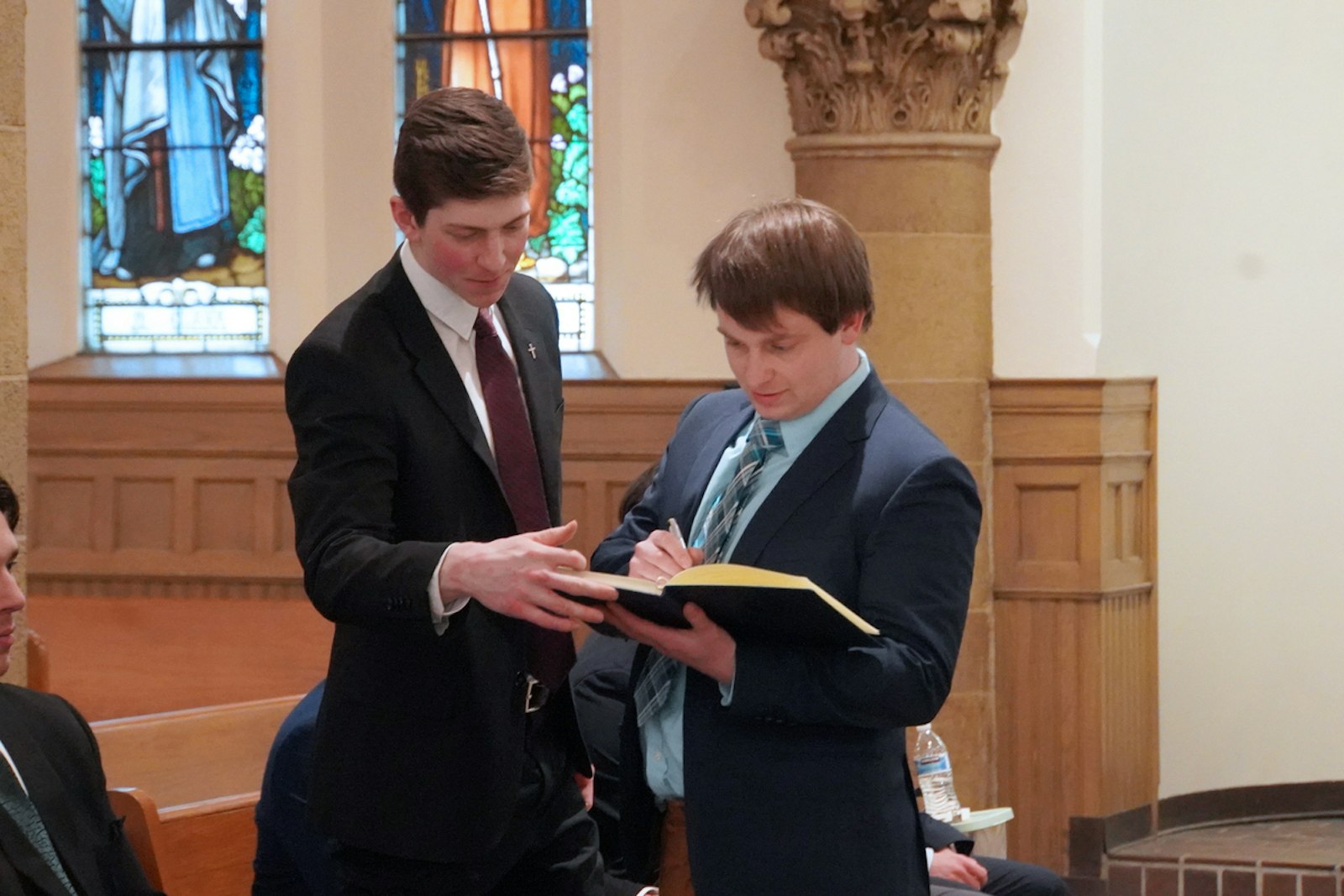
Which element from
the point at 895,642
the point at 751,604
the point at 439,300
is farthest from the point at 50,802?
the point at 895,642

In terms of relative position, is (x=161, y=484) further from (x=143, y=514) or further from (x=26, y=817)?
(x=26, y=817)

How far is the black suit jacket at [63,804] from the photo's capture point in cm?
228

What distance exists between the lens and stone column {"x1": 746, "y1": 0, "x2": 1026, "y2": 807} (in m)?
5.86

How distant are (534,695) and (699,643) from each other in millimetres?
395

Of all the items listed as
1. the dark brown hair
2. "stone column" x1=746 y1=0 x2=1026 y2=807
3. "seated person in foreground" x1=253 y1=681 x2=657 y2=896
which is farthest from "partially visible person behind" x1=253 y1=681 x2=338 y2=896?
"stone column" x1=746 y1=0 x2=1026 y2=807

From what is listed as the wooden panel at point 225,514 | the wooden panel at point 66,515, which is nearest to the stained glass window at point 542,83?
the wooden panel at point 225,514

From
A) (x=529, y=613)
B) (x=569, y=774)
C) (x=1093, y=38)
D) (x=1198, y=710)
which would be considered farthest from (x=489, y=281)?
(x=1198, y=710)

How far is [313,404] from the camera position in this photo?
2.18m

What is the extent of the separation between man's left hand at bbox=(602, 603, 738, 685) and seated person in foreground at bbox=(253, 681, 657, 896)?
34.1 inches

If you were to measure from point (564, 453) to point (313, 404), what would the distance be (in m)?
4.14

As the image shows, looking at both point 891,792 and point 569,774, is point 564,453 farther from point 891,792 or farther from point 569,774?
point 891,792

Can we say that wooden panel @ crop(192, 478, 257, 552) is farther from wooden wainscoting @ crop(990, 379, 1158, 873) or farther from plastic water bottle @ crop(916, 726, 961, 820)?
plastic water bottle @ crop(916, 726, 961, 820)

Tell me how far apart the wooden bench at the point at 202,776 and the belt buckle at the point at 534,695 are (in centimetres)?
→ 113

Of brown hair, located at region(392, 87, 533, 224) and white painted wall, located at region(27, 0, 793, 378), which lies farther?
white painted wall, located at region(27, 0, 793, 378)
